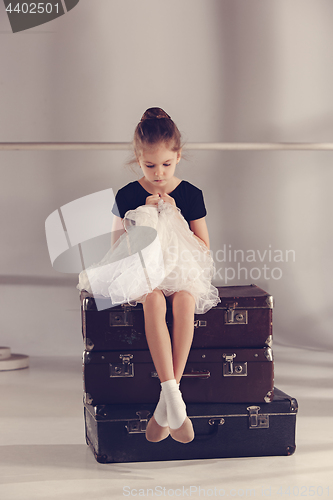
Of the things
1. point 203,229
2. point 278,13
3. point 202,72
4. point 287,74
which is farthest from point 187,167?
point 203,229

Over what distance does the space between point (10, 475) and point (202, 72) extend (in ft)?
9.53

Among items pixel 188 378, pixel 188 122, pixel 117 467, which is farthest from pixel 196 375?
pixel 188 122

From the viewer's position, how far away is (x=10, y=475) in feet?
6.07

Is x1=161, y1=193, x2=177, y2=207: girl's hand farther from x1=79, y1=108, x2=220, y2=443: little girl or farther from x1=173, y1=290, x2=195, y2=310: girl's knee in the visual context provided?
x1=173, y1=290, x2=195, y2=310: girl's knee

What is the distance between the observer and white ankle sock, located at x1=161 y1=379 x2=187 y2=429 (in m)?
1.82

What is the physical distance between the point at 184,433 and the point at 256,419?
0.31m

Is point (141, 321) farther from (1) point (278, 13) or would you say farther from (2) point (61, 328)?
(1) point (278, 13)

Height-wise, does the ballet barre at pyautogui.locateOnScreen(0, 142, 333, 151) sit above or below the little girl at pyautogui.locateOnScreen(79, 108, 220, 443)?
above

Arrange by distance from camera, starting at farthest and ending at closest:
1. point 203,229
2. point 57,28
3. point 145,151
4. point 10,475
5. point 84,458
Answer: point 57,28, point 203,229, point 145,151, point 84,458, point 10,475

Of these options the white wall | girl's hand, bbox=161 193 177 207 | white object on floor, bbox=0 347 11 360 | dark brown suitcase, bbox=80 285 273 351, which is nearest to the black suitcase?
dark brown suitcase, bbox=80 285 273 351

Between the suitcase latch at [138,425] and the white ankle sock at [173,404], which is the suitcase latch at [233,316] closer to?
the white ankle sock at [173,404]

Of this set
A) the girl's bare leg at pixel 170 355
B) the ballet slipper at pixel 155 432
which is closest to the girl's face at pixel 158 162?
the girl's bare leg at pixel 170 355

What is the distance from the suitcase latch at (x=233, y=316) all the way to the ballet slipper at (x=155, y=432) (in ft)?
1.37

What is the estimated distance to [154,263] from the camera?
6.60ft
